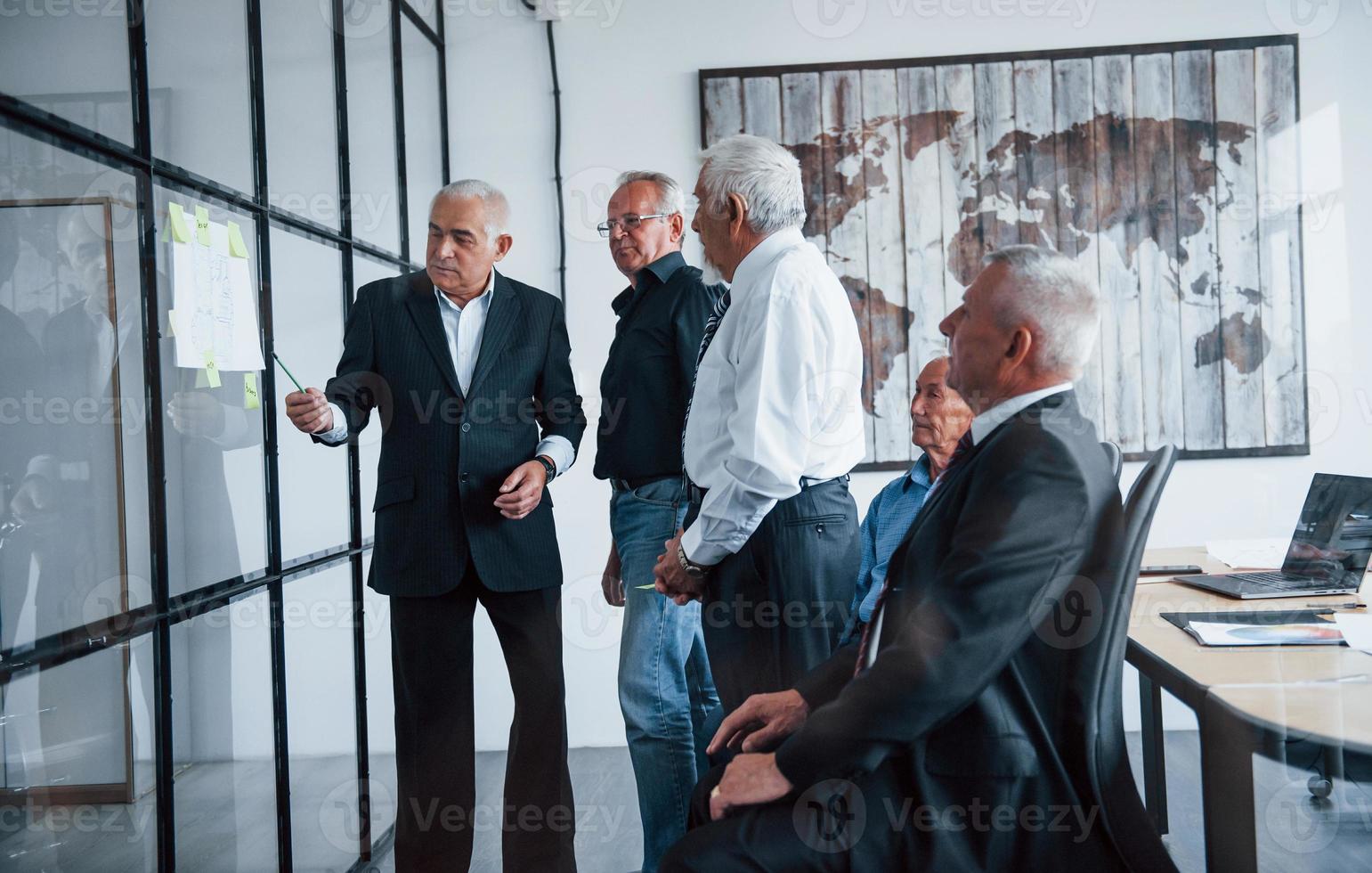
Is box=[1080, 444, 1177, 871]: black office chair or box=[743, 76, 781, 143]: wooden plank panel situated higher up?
box=[743, 76, 781, 143]: wooden plank panel

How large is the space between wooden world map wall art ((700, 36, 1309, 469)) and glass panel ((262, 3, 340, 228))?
1.29 meters

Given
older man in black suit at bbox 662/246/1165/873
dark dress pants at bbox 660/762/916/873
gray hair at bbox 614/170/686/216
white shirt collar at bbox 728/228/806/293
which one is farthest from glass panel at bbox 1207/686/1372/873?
gray hair at bbox 614/170/686/216

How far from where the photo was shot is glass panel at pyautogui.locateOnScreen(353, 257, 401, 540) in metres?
2.66

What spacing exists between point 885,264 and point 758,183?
156cm

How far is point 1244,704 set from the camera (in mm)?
1261

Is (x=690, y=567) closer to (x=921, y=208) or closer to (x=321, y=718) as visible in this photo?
(x=321, y=718)

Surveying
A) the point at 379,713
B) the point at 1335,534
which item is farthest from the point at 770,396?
the point at 379,713

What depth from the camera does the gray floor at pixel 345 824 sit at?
154 cm

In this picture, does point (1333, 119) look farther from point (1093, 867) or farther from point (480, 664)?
point (480, 664)

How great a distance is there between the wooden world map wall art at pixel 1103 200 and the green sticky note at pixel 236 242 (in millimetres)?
1700

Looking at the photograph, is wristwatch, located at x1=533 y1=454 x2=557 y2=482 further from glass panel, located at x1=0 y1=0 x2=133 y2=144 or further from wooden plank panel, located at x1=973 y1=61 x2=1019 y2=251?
wooden plank panel, located at x1=973 y1=61 x2=1019 y2=251

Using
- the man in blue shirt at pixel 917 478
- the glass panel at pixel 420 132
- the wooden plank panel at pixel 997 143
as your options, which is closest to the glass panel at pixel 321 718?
the glass panel at pixel 420 132

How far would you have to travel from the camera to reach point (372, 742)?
2670mm

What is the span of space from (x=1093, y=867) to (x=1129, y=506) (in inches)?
18.1
